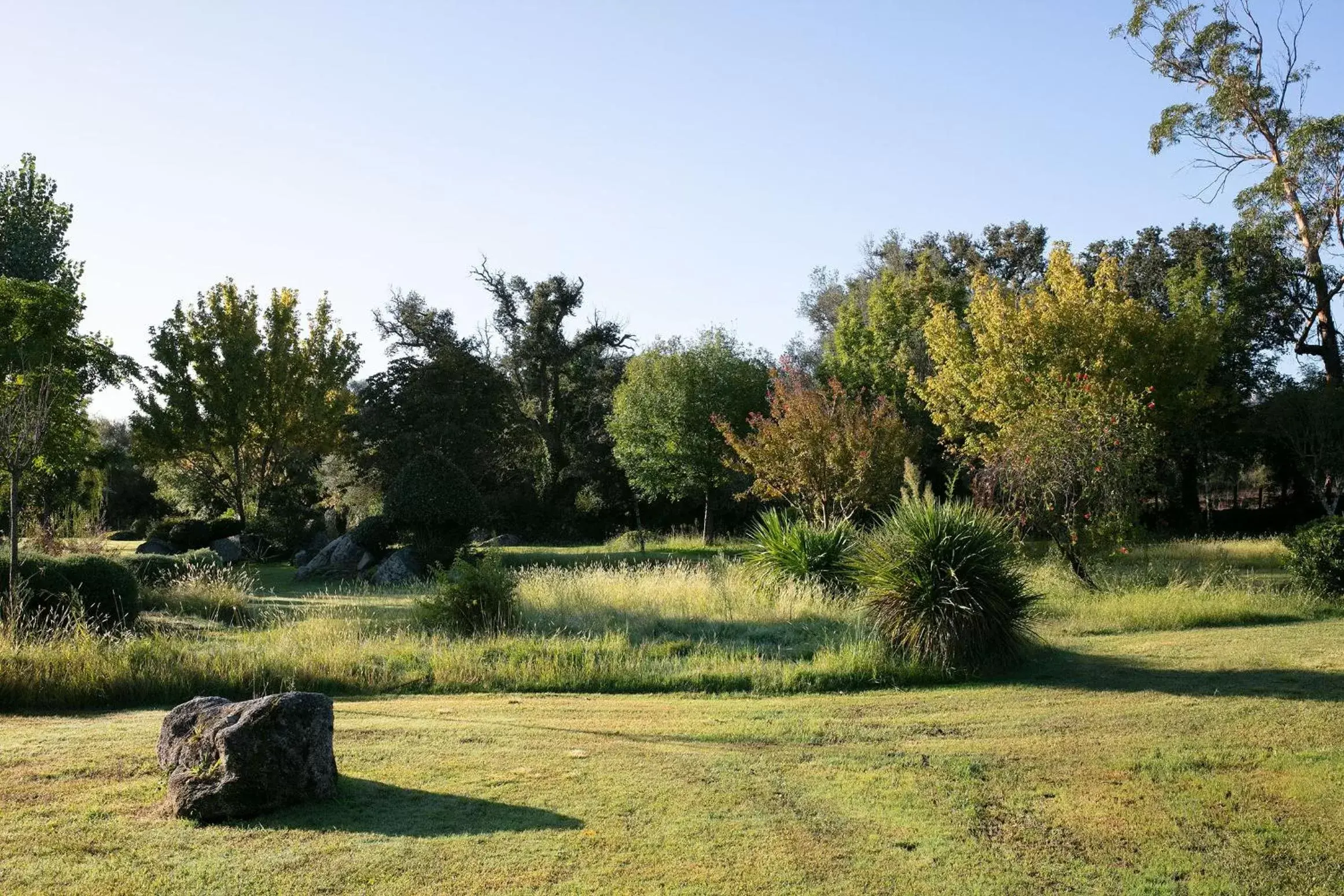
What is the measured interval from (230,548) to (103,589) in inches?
636

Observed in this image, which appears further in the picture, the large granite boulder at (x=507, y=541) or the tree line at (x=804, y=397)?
the large granite boulder at (x=507, y=541)

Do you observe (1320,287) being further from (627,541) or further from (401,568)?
(401,568)

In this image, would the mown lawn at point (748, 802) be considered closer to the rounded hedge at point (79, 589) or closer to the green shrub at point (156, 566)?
the rounded hedge at point (79, 589)

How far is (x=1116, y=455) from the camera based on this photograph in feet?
51.4

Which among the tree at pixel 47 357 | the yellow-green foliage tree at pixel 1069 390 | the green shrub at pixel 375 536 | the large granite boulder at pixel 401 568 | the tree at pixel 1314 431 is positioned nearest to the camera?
the yellow-green foliage tree at pixel 1069 390

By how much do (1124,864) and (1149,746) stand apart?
220 cm

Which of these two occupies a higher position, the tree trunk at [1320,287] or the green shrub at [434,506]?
the tree trunk at [1320,287]

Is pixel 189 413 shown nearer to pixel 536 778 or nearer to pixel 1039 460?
pixel 1039 460

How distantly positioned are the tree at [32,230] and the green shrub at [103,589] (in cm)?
1423

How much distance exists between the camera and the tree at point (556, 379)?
37.2 metres

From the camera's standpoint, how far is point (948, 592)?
33.1 feet

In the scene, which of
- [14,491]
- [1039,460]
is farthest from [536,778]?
[1039,460]

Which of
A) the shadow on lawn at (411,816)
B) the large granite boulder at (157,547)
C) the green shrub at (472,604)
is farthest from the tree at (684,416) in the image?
the shadow on lawn at (411,816)

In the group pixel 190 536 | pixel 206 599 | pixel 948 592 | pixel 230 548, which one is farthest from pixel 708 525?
pixel 948 592
